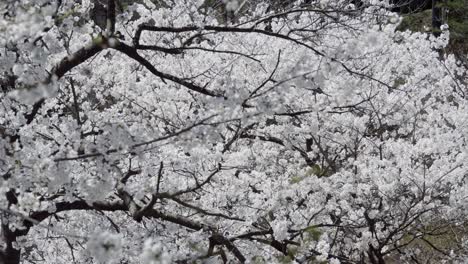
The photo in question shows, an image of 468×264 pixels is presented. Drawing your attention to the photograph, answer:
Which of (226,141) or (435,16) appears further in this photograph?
(435,16)

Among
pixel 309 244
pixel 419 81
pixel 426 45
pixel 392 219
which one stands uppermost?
pixel 426 45

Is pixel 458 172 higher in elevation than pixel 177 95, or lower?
lower

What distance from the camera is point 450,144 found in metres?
7.26

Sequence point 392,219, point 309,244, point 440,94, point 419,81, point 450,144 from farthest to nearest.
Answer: point 440,94, point 419,81, point 450,144, point 392,219, point 309,244

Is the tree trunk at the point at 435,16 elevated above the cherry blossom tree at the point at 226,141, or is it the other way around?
the tree trunk at the point at 435,16

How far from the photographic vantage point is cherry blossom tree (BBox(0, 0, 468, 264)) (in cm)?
331

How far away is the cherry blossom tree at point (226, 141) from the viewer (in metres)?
3.31

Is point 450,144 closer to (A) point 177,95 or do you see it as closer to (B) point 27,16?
(A) point 177,95

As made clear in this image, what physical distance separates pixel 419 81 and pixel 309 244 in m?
4.28

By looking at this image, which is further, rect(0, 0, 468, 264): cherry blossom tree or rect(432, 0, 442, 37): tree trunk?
rect(432, 0, 442, 37): tree trunk

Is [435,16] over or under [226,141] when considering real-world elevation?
over

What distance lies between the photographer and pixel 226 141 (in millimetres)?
6559

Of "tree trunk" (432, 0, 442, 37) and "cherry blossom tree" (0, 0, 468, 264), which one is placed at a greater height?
"tree trunk" (432, 0, 442, 37)

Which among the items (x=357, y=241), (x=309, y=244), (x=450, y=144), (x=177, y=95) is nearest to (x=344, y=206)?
(x=357, y=241)
